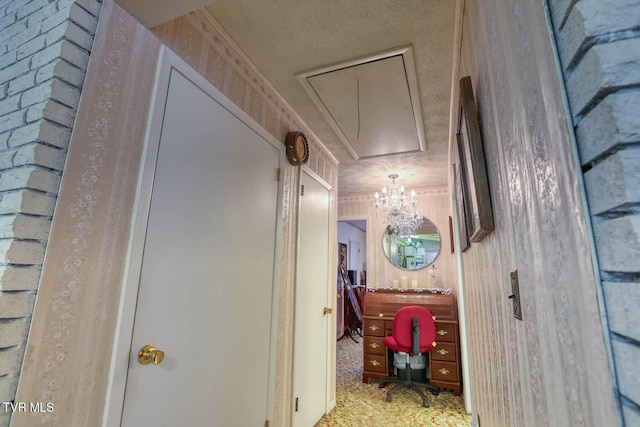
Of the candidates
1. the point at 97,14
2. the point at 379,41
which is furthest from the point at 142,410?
the point at 379,41

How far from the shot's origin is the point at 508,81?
0.69 m

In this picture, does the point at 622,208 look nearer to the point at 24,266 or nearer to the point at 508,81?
the point at 508,81

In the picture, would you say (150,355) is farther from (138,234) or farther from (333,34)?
(333,34)

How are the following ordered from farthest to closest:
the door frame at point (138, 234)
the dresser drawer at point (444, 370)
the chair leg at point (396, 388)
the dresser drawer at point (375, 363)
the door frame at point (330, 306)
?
the dresser drawer at point (375, 363) → the dresser drawer at point (444, 370) → the chair leg at point (396, 388) → the door frame at point (330, 306) → the door frame at point (138, 234)

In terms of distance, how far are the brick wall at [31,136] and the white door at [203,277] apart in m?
0.31

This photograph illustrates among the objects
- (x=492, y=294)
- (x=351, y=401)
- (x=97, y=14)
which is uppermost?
(x=97, y=14)

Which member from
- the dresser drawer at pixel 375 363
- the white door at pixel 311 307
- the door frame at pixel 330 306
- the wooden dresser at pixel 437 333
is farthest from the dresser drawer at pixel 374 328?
the white door at pixel 311 307

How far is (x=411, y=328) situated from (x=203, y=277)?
2427 mm

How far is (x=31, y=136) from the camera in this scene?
81 cm

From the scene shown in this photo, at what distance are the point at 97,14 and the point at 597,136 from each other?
4.35 ft

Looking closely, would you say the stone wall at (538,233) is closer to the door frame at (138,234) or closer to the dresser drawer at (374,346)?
the door frame at (138,234)

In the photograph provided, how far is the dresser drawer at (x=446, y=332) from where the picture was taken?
10.6 feet

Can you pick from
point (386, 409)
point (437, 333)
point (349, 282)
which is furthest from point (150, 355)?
point (349, 282)

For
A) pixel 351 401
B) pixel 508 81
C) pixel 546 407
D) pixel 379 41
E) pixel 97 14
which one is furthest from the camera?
pixel 351 401
